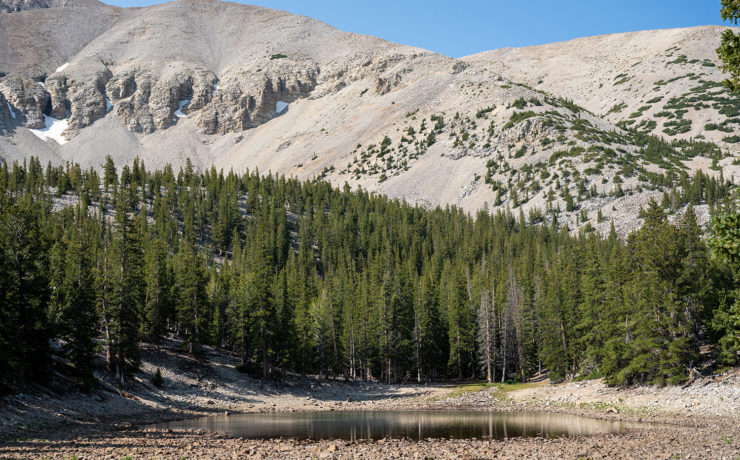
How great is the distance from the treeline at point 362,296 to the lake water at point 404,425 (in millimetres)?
9268

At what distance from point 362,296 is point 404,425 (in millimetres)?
40252

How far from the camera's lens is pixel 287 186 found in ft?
566

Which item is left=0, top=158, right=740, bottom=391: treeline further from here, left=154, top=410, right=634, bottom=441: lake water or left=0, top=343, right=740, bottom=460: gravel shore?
left=154, top=410, right=634, bottom=441: lake water

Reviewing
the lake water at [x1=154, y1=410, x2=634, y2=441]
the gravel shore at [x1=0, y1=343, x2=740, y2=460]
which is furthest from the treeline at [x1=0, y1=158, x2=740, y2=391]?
the lake water at [x1=154, y1=410, x2=634, y2=441]

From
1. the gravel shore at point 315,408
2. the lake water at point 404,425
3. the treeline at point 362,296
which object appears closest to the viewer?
the gravel shore at point 315,408

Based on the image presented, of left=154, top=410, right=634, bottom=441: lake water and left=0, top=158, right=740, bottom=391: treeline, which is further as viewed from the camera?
left=0, top=158, right=740, bottom=391: treeline

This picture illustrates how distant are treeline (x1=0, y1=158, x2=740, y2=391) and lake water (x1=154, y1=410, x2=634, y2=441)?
927 centimetres

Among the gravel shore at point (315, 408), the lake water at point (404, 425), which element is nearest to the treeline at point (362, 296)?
the gravel shore at point (315, 408)

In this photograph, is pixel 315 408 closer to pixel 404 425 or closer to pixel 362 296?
pixel 404 425

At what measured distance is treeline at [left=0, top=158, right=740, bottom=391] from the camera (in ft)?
127

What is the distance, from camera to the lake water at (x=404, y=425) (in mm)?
31578

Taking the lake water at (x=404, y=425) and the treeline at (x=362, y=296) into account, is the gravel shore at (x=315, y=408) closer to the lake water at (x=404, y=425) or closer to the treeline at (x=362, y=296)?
the lake water at (x=404, y=425)

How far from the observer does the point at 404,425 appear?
120ft

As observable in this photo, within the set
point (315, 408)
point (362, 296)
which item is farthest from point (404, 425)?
point (362, 296)
